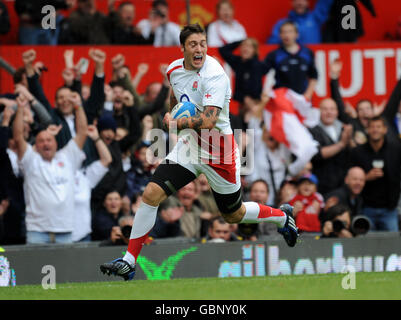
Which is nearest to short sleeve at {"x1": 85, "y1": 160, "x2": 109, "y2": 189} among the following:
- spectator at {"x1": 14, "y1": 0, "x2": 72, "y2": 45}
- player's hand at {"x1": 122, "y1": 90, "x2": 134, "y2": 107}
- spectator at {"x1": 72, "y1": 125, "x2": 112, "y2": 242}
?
spectator at {"x1": 72, "y1": 125, "x2": 112, "y2": 242}

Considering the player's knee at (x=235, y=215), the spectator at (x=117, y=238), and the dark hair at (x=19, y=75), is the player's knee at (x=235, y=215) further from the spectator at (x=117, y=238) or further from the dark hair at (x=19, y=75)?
the dark hair at (x=19, y=75)

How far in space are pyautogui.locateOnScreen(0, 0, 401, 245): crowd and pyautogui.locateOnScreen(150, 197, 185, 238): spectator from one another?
2cm

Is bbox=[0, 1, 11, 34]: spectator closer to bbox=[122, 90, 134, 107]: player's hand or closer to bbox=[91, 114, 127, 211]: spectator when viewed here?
bbox=[122, 90, 134, 107]: player's hand

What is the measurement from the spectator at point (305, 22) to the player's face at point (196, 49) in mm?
6795

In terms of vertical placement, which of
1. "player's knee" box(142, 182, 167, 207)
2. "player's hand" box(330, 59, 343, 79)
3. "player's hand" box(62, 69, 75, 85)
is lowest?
"player's knee" box(142, 182, 167, 207)

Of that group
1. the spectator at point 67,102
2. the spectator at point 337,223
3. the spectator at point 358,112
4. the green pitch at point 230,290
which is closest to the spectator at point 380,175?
the spectator at point 358,112

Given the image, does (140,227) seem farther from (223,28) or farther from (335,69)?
(223,28)

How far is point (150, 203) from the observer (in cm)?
889

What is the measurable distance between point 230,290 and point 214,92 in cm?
182

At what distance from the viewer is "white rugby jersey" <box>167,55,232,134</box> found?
342 inches

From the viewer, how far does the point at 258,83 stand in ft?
45.9

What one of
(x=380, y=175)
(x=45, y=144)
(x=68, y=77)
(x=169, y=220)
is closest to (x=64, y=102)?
(x=68, y=77)
